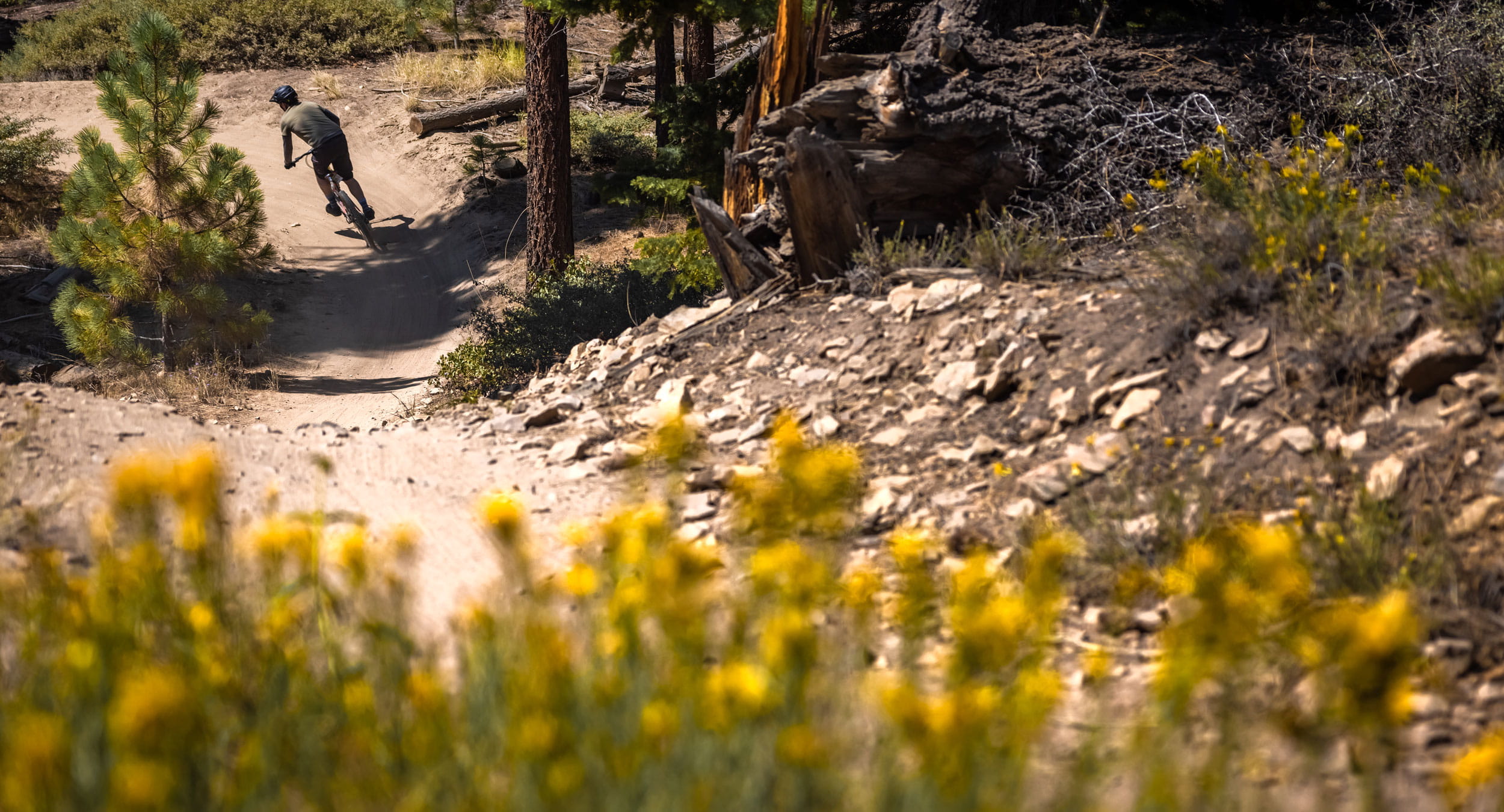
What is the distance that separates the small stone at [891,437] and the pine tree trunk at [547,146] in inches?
260

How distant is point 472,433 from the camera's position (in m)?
5.59

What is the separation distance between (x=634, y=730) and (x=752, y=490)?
610 millimetres

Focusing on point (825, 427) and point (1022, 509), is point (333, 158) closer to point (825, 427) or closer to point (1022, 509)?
point (825, 427)

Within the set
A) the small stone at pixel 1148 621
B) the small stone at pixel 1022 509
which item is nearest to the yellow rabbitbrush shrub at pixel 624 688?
the small stone at pixel 1148 621

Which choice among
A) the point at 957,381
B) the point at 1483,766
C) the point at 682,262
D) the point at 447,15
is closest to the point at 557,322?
the point at 682,262

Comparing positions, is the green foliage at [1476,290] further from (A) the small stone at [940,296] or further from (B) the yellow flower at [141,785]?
(B) the yellow flower at [141,785]

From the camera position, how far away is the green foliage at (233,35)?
67.6 feet

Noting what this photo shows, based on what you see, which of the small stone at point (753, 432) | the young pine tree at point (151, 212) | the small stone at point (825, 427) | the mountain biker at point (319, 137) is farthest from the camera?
the mountain biker at point (319, 137)

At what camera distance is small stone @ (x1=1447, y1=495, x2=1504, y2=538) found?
9.52 ft

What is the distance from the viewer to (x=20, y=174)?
41.3 feet

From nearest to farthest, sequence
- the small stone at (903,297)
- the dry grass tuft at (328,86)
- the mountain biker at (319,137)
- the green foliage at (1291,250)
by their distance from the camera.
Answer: the green foliage at (1291,250)
the small stone at (903,297)
the mountain biker at (319,137)
the dry grass tuft at (328,86)

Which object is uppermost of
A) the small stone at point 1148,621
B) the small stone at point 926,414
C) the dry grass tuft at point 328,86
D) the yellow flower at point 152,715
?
the dry grass tuft at point 328,86

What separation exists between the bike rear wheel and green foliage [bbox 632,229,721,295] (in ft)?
18.5

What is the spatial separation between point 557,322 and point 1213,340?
568 centimetres
